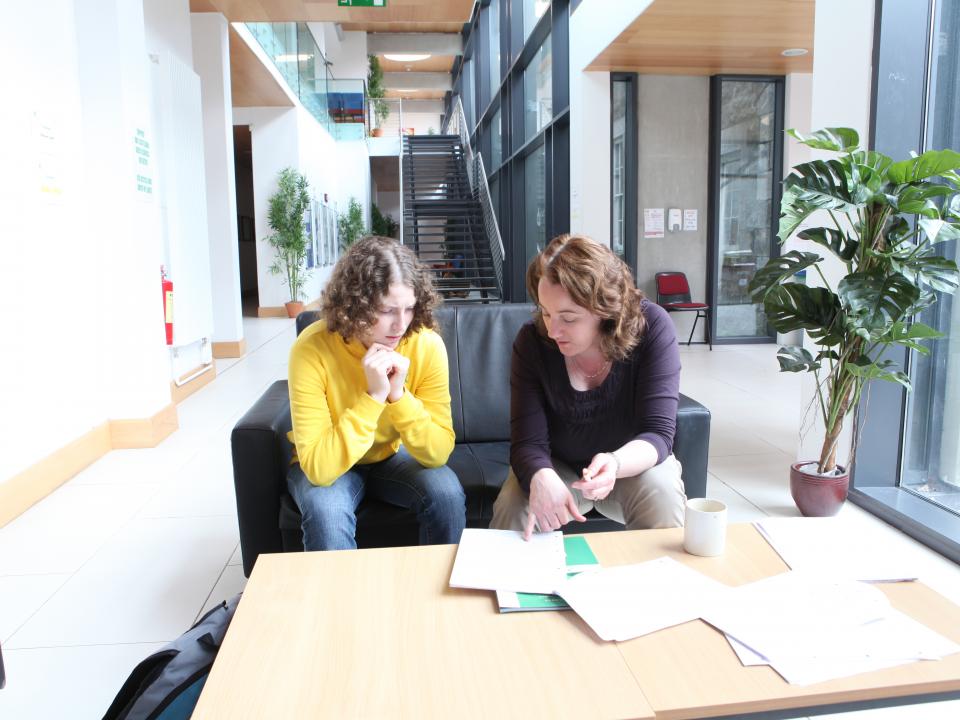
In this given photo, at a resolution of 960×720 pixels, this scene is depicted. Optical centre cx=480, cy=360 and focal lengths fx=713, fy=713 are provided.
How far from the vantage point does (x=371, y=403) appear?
5.94 ft

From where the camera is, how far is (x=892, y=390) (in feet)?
9.64

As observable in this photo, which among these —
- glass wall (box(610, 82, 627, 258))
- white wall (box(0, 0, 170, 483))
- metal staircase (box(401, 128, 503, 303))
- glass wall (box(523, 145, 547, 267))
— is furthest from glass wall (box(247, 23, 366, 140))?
white wall (box(0, 0, 170, 483))

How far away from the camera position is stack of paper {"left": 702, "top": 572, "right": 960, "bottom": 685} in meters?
0.98

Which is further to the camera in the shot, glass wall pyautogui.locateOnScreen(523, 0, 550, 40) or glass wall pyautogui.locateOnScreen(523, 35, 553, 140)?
glass wall pyautogui.locateOnScreen(523, 35, 553, 140)

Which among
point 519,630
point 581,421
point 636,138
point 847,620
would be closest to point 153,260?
point 581,421

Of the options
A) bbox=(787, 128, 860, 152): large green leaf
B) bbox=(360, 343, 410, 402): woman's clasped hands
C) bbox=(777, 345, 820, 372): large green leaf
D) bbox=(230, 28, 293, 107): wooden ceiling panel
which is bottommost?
bbox=(777, 345, 820, 372): large green leaf

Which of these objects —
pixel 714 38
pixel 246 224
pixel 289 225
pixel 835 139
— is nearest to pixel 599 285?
pixel 835 139

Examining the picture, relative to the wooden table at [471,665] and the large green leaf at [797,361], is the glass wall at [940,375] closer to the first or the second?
the large green leaf at [797,361]

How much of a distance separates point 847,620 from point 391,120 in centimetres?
1939

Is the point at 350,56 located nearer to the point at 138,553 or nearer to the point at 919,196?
the point at 138,553

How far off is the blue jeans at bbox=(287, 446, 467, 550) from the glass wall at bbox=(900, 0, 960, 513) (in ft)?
6.76

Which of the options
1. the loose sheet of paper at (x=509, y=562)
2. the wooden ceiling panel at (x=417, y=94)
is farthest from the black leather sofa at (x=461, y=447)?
the wooden ceiling panel at (x=417, y=94)

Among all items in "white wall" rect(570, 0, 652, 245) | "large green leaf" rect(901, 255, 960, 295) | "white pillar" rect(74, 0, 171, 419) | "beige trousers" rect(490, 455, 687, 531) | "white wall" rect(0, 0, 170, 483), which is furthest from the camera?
"white wall" rect(570, 0, 652, 245)

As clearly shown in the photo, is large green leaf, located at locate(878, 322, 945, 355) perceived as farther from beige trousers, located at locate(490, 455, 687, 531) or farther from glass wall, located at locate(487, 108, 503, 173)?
glass wall, located at locate(487, 108, 503, 173)
